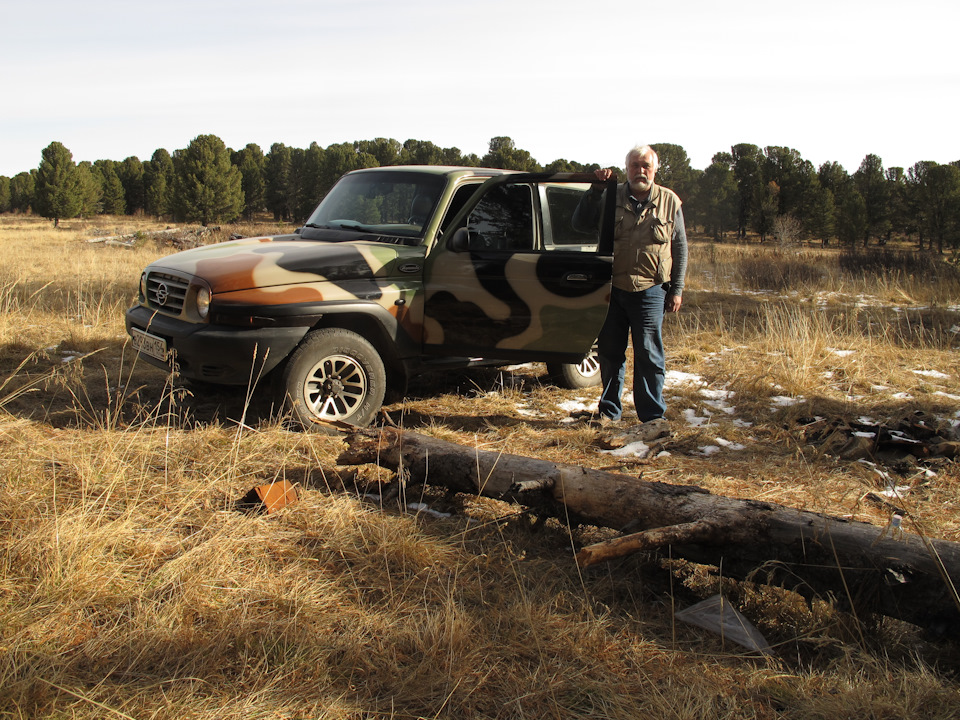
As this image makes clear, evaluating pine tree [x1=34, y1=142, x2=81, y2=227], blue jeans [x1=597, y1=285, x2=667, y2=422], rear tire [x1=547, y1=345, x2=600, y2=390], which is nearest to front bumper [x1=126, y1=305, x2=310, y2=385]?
blue jeans [x1=597, y1=285, x2=667, y2=422]

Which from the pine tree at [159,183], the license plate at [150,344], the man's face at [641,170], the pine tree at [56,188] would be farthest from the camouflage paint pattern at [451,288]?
the pine tree at [56,188]

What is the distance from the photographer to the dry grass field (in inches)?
81.0

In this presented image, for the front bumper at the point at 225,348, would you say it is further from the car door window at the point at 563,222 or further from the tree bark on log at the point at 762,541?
the car door window at the point at 563,222

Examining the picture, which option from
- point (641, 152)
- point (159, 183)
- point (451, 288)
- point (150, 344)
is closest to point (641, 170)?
point (641, 152)

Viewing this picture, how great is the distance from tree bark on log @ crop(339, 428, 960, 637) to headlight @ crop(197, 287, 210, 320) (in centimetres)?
201

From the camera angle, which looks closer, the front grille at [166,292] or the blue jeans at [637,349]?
the front grille at [166,292]

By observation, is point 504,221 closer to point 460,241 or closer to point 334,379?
point 460,241

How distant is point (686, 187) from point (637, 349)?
46.6 metres

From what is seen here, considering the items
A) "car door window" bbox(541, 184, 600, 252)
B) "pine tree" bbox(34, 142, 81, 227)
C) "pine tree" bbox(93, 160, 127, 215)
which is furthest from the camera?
"pine tree" bbox(93, 160, 127, 215)

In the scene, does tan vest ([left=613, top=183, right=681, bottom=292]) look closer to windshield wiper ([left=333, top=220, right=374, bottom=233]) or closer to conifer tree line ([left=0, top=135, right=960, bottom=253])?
windshield wiper ([left=333, top=220, right=374, bottom=233])

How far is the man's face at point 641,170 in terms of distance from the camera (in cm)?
454

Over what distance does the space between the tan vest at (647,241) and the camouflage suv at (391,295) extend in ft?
0.46

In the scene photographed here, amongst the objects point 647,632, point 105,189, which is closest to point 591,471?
point 647,632

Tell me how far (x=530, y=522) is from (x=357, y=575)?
→ 921 mm
